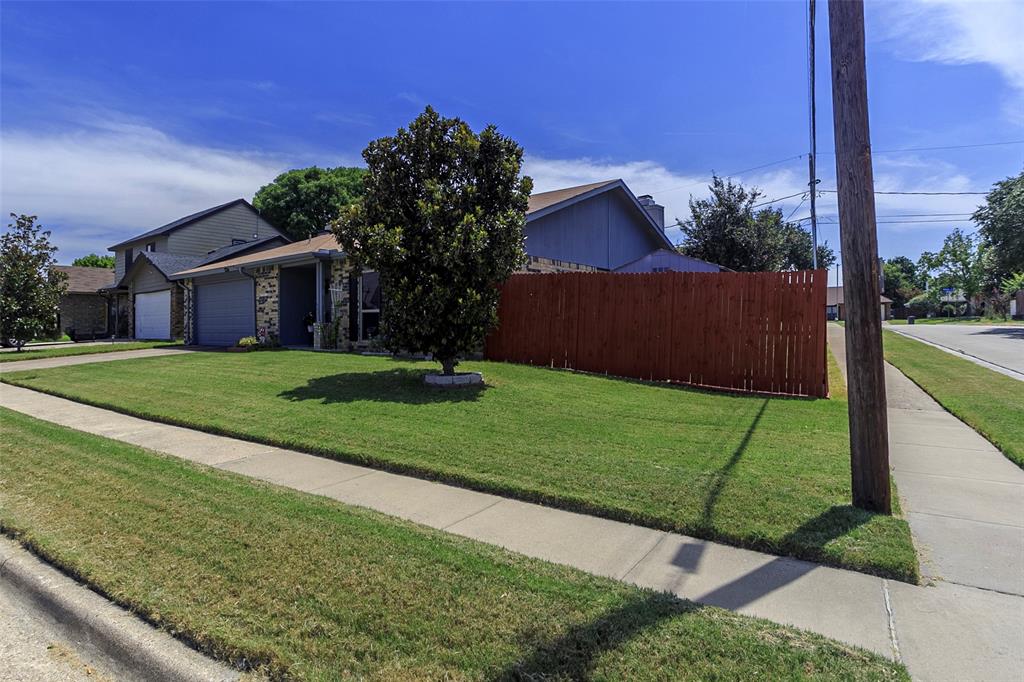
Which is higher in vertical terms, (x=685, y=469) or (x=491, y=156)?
(x=491, y=156)

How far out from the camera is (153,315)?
2717 centimetres

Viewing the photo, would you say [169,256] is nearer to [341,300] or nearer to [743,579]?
[341,300]

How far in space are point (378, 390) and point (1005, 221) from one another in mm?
34086

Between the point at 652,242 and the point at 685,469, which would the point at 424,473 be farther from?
the point at 652,242

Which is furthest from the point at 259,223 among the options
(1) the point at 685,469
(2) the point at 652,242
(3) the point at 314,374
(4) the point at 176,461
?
(1) the point at 685,469

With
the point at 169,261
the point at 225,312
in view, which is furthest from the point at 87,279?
the point at 225,312

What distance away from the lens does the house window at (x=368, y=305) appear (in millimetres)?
15227

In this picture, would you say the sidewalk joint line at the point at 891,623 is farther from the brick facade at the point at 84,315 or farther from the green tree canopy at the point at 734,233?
the brick facade at the point at 84,315

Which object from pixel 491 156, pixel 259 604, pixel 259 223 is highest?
pixel 259 223

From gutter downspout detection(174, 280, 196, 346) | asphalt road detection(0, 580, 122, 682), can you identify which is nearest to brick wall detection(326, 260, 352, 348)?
gutter downspout detection(174, 280, 196, 346)

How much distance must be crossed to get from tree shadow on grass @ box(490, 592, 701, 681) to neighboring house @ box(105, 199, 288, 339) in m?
26.1

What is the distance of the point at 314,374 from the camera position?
11305mm

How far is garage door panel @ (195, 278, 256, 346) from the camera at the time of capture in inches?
784

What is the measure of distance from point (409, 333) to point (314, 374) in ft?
9.75
